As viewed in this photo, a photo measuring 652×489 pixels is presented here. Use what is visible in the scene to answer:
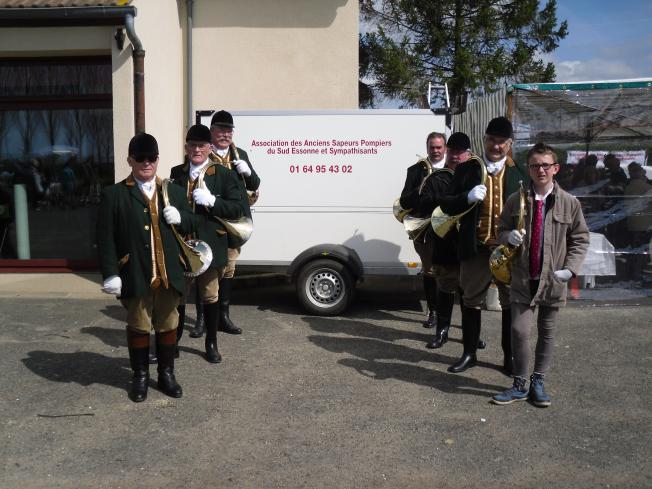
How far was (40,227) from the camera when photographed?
33.2 feet

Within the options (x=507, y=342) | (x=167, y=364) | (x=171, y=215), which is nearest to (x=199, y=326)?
(x=167, y=364)

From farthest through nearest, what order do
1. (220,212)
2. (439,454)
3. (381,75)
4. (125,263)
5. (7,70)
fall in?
(381,75), (7,70), (220,212), (125,263), (439,454)

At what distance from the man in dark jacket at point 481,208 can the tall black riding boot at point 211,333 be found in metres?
2.09

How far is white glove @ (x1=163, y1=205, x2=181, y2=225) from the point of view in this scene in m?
4.58

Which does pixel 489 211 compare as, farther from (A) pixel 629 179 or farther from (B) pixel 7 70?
(B) pixel 7 70

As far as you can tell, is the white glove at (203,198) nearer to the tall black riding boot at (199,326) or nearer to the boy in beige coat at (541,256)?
the tall black riding boot at (199,326)

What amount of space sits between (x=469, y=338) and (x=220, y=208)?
2372mm

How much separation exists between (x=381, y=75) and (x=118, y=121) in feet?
26.4

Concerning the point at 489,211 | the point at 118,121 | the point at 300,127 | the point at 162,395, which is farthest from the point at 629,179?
the point at 118,121

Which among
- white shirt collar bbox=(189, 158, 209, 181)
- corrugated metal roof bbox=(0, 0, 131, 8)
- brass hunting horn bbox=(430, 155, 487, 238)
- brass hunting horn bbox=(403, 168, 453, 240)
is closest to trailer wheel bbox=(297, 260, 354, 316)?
brass hunting horn bbox=(403, 168, 453, 240)

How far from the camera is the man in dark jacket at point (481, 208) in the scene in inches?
202

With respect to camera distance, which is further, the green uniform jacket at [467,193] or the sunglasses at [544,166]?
the green uniform jacket at [467,193]

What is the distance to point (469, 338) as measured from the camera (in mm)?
5492

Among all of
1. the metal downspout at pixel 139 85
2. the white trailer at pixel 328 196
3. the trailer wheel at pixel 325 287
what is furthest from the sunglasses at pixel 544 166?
the metal downspout at pixel 139 85
